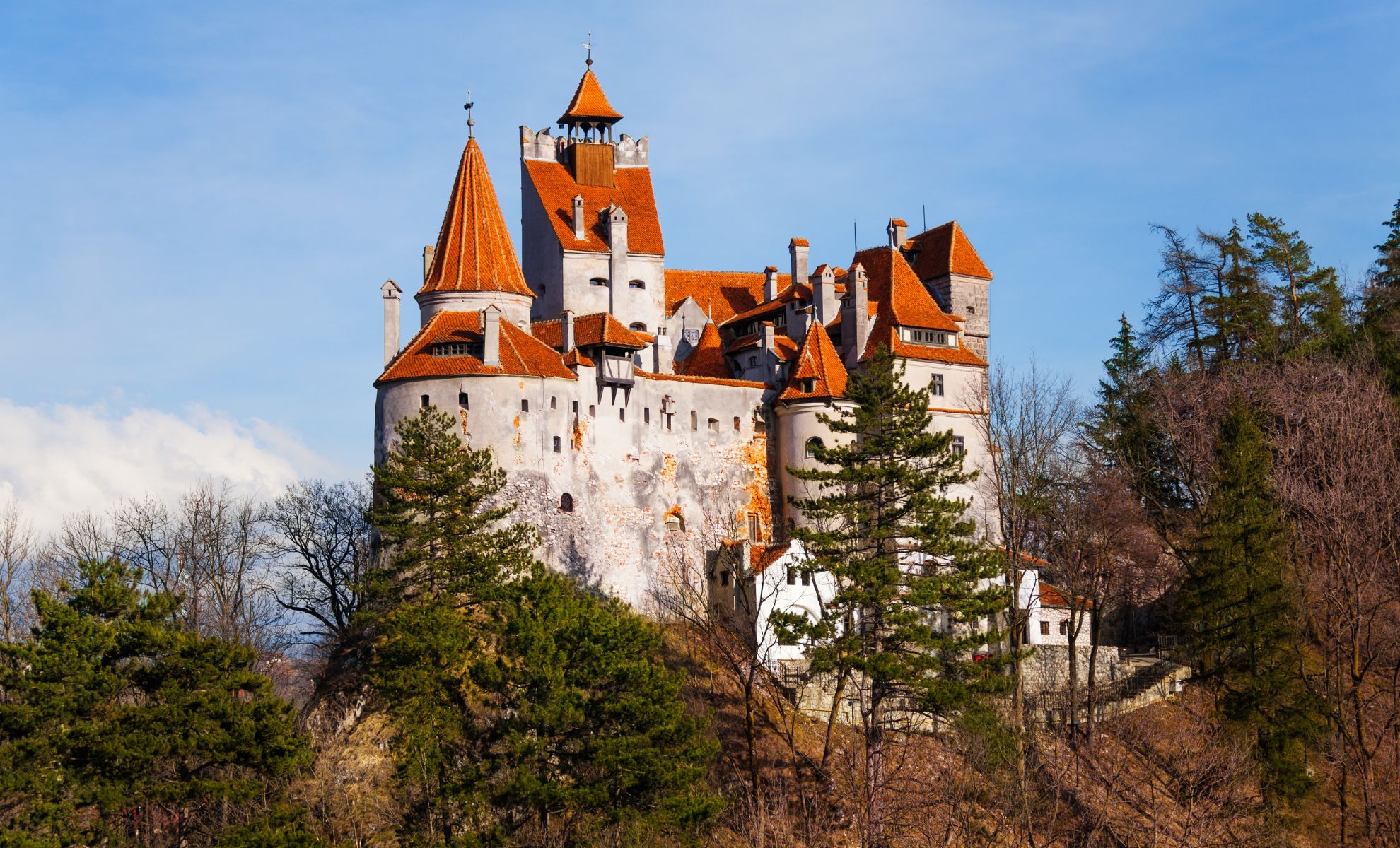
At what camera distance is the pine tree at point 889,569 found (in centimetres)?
4588

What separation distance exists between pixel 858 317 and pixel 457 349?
1593 cm

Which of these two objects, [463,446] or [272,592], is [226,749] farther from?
[272,592]

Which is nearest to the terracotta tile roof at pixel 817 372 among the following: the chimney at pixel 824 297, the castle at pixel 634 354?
the castle at pixel 634 354

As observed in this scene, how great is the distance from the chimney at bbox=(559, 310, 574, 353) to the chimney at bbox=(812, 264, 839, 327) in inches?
426

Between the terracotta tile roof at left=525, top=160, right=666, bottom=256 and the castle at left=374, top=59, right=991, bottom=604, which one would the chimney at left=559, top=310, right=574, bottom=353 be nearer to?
the castle at left=374, top=59, right=991, bottom=604

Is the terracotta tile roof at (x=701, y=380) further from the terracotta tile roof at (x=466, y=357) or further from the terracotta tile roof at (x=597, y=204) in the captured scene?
the terracotta tile roof at (x=597, y=204)

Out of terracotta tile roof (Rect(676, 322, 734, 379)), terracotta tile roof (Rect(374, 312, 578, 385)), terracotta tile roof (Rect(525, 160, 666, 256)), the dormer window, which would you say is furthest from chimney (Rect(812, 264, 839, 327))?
A: the dormer window

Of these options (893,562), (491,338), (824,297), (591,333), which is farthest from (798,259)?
(893,562)

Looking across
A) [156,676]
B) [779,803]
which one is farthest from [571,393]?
[156,676]

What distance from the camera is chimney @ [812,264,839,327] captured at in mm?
64438

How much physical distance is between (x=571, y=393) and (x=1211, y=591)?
21393 millimetres

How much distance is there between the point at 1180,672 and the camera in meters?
58.6

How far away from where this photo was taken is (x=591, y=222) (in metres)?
64.9

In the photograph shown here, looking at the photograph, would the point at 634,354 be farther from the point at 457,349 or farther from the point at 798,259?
the point at 798,259
